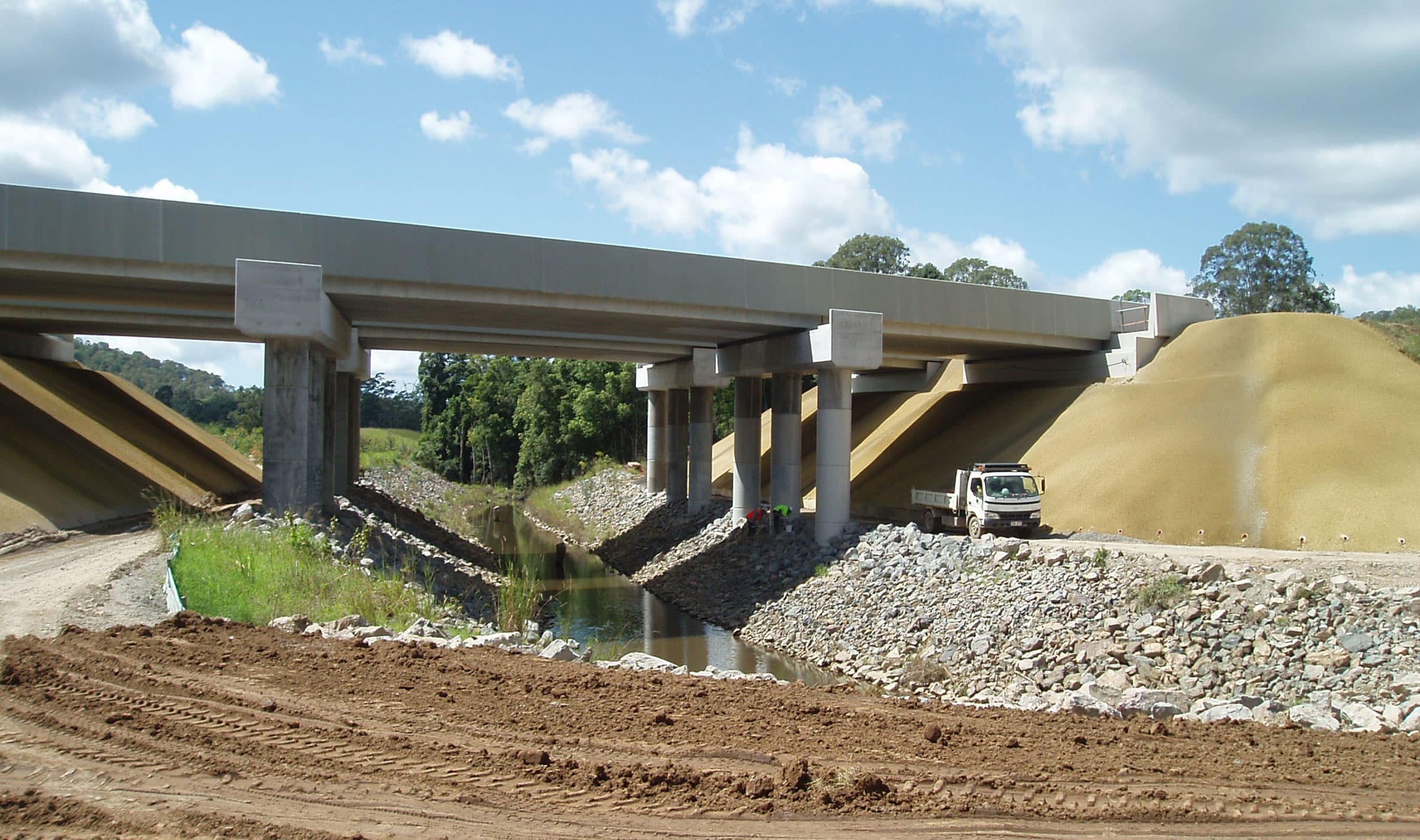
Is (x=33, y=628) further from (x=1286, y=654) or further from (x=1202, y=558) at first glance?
(x=1202, y=558)

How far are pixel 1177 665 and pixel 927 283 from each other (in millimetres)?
16712

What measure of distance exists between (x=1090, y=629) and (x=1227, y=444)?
14057 millimetres

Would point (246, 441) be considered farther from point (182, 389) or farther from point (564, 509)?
point (182, 389)

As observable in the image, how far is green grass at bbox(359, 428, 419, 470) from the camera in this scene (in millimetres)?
78062

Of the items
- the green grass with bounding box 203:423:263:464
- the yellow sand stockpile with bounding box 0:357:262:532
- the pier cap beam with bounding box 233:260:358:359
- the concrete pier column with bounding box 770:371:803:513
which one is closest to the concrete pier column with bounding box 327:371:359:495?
the yellow sand stockpile with bounding box 0:357:262:532

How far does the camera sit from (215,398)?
137 metres

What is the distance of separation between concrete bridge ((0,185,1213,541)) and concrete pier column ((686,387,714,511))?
3.5 inches

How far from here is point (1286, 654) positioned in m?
16.5

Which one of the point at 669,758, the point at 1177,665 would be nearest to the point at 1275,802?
the point at 669,758

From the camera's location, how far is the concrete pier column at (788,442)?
3306 centimetres

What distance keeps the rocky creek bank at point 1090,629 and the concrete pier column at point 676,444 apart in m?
18.1

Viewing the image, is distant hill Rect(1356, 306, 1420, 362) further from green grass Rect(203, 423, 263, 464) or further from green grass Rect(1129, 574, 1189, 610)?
green grass Rect(203, 423, 263, 464)

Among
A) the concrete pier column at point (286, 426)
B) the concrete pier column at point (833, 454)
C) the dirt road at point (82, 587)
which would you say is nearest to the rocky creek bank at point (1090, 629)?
the concrete pier column at point (833, 454)

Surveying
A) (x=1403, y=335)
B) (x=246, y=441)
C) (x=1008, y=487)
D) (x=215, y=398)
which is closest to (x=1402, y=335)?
(x=1403, y=335)
